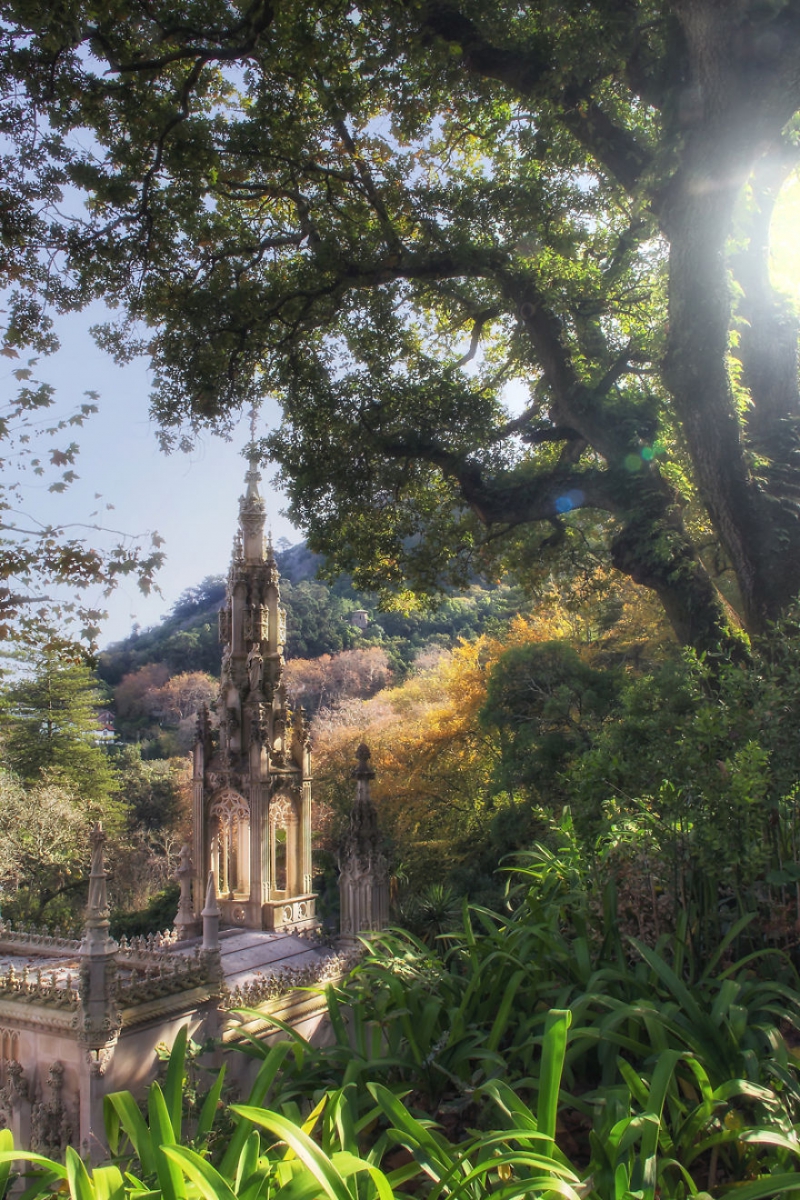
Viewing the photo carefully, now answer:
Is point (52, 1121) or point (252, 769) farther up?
point (252, 769)

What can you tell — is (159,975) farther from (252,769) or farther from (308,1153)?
(308,1153)

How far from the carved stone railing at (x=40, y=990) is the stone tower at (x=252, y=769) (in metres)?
3.08

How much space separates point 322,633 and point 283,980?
3261cm

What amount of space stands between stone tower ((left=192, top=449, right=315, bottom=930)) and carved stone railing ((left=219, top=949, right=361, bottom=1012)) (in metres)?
2.15

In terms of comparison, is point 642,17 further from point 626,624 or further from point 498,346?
point 626,624

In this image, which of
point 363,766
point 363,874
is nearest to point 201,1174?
point 363,766

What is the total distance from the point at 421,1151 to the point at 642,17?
7807 mm

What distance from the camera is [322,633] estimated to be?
139 feet

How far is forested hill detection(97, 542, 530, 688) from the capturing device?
1526 inches

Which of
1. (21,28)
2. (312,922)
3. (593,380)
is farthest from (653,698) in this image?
(312,922)

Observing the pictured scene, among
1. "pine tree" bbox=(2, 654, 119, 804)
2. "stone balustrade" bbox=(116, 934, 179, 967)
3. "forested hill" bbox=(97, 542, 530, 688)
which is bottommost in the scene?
"stone balustrade" bbox=(116, 934, 179, 967)

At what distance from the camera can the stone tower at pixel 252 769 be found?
1316cm

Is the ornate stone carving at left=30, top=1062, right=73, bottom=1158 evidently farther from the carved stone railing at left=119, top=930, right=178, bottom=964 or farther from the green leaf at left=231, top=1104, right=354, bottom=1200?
the green leaf at left=231, top=1104, right=354, bottom=1200

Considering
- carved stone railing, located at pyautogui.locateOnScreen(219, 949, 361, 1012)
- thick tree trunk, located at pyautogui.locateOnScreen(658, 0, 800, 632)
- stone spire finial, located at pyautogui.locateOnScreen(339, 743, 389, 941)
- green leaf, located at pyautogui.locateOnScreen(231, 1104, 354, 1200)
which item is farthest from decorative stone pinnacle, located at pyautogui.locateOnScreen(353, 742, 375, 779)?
green leaf, located at pyautogui.locateOnScreen(231, 1104, 354, 1200)
